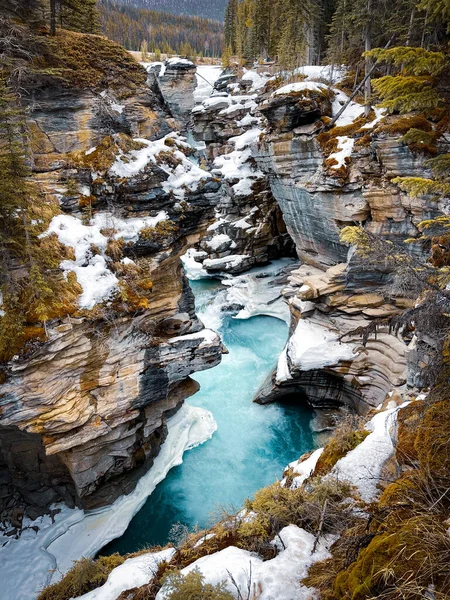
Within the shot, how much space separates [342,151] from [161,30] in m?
112

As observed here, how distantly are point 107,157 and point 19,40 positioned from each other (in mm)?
3709

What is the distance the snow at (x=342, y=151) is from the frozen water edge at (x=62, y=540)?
16161mm

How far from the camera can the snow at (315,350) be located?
15922mm

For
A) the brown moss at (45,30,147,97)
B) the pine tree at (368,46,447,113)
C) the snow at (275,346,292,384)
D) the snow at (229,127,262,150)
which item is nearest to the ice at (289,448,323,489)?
the pine tree at (368,46,447,113)

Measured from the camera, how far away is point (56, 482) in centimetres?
1223

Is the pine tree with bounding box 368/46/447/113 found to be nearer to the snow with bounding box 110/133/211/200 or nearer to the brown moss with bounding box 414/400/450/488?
the brown moss with bounding box 414/400/450/488

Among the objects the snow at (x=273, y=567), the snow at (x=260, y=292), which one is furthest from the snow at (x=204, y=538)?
the snow at (x=260, y=292)

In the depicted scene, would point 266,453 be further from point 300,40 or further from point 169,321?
point 300,40

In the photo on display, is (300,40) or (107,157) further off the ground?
(300,40)

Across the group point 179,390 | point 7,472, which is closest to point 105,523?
point 7,472

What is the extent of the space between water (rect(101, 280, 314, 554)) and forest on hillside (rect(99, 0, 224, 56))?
284ft

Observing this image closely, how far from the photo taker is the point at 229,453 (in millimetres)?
15172

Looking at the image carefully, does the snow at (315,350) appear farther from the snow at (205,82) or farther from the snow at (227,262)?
the snow at (205,82)

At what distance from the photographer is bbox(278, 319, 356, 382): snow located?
1592 centimetres
